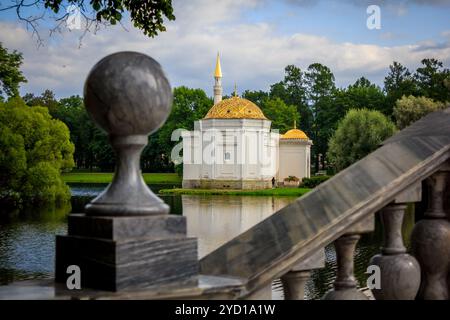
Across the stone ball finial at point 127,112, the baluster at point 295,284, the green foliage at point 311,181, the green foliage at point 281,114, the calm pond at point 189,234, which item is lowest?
the calm pond at point 189,234

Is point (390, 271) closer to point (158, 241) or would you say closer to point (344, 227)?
point (344, 227)

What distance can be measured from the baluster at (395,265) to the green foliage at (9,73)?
21024 mm

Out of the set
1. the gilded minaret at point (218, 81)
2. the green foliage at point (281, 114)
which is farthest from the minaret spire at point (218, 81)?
the green foliage at point (281, 114)

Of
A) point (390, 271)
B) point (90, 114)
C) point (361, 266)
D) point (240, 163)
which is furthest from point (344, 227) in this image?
point (240, 163)

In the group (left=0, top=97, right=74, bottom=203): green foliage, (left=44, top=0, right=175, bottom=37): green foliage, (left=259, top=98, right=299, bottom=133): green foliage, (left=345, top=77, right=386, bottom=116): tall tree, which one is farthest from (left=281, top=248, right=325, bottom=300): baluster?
(left=259, top=98, right=299, bottom=133): green foliage

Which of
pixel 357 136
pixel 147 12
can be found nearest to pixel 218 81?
pixel 357 136

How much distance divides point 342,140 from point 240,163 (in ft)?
36.5

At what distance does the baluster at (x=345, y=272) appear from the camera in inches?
105

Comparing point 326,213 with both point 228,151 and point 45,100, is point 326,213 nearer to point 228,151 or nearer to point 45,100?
point 228,151

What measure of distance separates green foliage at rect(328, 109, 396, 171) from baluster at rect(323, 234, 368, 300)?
155 feet

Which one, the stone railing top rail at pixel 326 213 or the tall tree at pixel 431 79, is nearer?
the stone railing top rail at pixel 326 213

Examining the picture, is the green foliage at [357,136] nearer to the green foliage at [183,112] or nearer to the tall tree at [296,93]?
the green foliage at [183,112]

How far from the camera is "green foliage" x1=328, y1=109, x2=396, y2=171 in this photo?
4959 centimetres

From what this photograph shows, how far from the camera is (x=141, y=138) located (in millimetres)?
2418
